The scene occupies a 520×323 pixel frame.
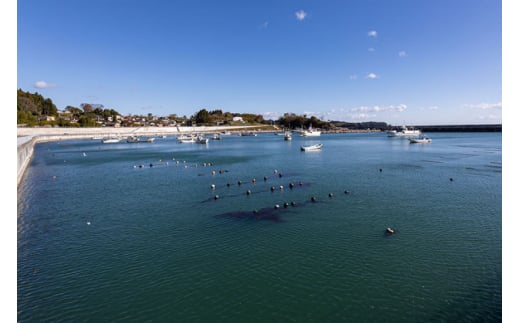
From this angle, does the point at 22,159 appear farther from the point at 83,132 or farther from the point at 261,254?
the point at 83,132

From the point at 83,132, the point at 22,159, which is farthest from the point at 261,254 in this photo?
the point at 83,132

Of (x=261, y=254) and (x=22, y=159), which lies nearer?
(x=261, y=254)

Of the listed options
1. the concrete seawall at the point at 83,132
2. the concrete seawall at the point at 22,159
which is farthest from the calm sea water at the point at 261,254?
the concrete seawall at the point at 83,132

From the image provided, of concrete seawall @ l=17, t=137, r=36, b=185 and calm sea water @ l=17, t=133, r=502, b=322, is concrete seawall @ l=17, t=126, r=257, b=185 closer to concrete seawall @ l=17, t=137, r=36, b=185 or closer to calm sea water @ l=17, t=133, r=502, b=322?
concrete seawall @ l=17, t=137, r=36, b=185

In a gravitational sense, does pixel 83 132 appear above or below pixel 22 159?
above

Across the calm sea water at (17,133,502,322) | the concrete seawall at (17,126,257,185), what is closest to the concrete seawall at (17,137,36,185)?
the calm sea water at (17,133,502,322)

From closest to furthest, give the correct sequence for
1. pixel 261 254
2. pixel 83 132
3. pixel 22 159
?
pixel 261 254 → pixel 22 159 → pixel 83 132

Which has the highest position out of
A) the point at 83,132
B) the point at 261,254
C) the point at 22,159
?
the point at 83,132
